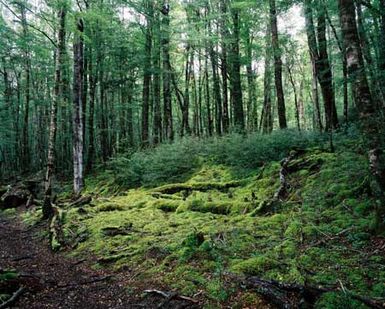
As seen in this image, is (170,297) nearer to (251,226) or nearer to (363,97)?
(251,226)

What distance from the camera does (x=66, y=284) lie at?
6492 mm

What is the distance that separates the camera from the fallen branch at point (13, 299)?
513 centimetres

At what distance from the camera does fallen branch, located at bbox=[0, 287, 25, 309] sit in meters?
5.13

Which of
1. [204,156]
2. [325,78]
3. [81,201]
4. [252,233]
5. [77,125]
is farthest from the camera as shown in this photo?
[77,125]

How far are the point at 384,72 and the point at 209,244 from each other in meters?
5.17

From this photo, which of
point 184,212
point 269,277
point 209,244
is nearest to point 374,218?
point 269,277

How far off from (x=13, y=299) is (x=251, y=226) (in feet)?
15.8

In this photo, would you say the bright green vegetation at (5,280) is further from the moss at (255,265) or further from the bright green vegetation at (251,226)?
the moss at (255,265)

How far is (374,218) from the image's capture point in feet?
20.0

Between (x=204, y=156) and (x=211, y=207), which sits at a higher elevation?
(x=204, y=156)

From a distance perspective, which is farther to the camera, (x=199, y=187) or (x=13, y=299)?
(x=199, y=187)

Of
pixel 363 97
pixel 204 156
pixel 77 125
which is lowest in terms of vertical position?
pixel 204 156

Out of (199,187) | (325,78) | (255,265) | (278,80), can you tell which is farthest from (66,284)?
(278,80)

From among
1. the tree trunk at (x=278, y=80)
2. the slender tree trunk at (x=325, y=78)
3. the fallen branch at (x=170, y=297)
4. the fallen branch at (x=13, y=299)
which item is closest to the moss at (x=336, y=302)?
the fallen branch at (x=170, y=297)
